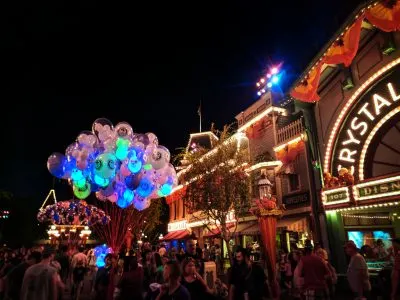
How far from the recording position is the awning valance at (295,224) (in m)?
17.2

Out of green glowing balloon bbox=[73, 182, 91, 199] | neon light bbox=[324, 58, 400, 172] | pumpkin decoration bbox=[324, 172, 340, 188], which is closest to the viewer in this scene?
green glowing balloon bbox=[73, 182, 91, 199]

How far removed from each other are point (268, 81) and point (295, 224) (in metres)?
9.36

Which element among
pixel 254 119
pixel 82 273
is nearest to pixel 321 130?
pixel 254 119

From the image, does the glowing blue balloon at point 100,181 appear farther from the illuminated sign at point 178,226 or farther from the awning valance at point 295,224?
the illuminated sign at point 178,226

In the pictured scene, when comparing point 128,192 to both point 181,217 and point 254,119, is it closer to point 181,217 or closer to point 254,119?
point 254,119

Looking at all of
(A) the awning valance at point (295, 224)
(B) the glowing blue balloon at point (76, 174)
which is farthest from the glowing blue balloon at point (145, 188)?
(A) the awning valance at point (295, 224)

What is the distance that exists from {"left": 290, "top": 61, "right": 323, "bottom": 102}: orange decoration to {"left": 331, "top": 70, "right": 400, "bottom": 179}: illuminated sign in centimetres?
182

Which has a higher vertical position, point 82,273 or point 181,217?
point 181,217

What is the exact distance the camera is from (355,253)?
829cm

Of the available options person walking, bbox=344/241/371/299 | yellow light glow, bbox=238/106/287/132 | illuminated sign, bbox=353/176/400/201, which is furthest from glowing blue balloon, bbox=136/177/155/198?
yellow light glow, bbox=238/106/287/132

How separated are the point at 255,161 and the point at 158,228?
106 feet

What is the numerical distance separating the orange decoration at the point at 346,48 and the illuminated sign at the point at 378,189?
4.50 metres

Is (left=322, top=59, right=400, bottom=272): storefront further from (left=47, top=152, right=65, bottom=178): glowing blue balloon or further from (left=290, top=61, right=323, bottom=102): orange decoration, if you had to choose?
(left=47, top=152, right=65, bottom=178): glowing blue balloon

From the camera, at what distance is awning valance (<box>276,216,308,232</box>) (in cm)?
1716
